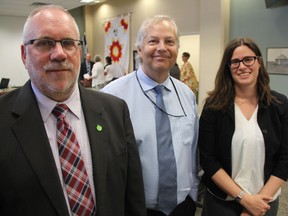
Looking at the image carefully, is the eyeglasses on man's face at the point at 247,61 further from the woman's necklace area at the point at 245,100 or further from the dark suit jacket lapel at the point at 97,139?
the dark suit jacket lapel at the point at 97,139

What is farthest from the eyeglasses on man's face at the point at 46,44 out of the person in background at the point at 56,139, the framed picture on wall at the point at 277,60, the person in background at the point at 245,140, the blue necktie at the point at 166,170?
the framed picture on wall at the point at 277,60

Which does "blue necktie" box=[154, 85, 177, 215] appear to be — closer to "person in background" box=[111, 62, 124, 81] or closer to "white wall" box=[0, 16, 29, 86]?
"person in background" box=[111, 62, 124, 81]

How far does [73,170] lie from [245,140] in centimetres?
94

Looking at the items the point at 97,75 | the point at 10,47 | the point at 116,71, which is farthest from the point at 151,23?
the point at 10,47

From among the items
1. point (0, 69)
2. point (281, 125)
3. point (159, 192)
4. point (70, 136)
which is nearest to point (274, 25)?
point (281, 125)

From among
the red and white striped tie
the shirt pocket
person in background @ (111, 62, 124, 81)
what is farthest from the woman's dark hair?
person in background @ (111, 62, 124, 81)

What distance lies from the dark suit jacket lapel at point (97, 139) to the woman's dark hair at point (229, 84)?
0.71 metres

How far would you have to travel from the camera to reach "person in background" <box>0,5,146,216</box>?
3.07ft

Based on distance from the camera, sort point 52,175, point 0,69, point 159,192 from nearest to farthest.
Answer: point 52,175, point 159,192, point 0,69

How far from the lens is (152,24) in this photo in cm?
149

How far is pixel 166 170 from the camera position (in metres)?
1.43

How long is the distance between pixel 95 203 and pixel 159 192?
0.44m

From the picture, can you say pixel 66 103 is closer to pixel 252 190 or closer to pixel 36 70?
pixel 36 70

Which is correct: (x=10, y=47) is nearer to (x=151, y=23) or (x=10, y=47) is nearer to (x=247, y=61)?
(x=151, y=23)
